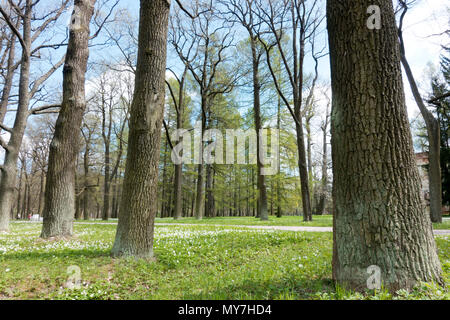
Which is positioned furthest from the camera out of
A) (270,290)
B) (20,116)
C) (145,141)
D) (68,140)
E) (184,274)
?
(20,116)

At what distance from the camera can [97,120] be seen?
86.3ft

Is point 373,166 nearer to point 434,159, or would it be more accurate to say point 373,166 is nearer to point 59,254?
point 59,254

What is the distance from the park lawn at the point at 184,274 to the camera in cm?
306

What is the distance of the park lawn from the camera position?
10.0 ft

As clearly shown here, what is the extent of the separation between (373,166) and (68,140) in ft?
25.4

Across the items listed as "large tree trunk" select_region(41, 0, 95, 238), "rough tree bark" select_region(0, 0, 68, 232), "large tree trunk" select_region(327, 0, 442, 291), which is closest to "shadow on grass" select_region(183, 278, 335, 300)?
"large tree trunk" select_region(327, 0, 442, 291)

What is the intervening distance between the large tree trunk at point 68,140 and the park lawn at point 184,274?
0.97 metres

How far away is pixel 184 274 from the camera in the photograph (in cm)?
434

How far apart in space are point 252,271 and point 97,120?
26.9 m

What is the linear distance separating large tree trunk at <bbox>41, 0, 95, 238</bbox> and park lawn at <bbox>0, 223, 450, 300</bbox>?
0.97 m

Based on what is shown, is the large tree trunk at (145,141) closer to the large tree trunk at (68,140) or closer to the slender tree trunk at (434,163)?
the large tree trunk at (68,140)

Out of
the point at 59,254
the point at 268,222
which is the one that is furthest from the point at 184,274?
the point at 268,222

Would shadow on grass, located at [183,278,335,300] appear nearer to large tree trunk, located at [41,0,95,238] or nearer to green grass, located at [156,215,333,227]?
large tree trunk, located at [41,0,95,238]

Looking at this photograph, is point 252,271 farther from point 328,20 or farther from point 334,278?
point 328,20
